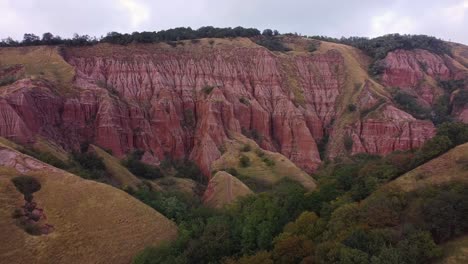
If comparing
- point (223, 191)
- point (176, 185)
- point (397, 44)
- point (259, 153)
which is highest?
point (397, 44)

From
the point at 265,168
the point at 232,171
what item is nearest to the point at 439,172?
the point at 265,168

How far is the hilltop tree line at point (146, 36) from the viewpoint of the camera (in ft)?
259

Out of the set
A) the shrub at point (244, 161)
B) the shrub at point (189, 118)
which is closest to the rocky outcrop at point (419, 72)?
the shrub at point (189, 118)

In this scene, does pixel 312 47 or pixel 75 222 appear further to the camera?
pixel 312 47

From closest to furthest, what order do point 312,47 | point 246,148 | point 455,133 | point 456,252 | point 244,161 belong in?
point 456,252 < point 455,133 < point 244,161 < point 246,148 < point 312,47

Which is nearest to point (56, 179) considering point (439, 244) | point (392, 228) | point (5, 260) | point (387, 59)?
point (5, 260)

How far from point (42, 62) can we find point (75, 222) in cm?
4301

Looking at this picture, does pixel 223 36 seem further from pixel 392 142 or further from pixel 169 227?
pixel 169 227

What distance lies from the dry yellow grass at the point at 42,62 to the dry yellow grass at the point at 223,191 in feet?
94.8

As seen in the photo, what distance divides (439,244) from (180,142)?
169 feet

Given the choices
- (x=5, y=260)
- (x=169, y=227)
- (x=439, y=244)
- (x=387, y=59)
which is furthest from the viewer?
(x=387, y=59)

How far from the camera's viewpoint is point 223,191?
170 ft

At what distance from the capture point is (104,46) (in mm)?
81938

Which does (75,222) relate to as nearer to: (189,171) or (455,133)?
(189,171)
